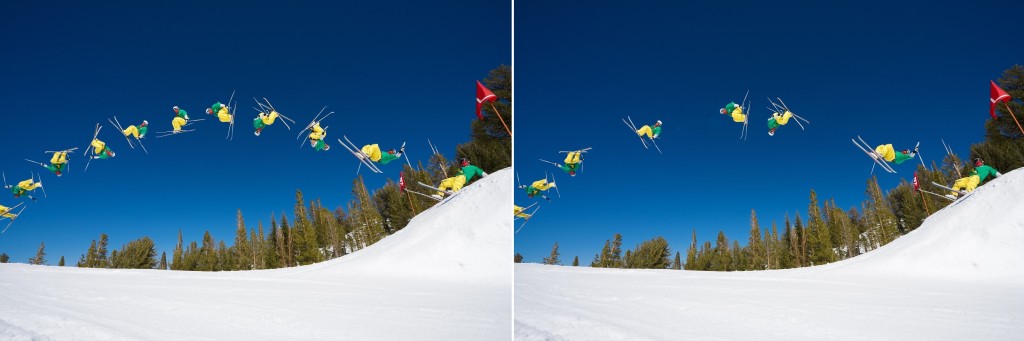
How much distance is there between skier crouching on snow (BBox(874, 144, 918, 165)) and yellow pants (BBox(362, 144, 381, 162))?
5.50m

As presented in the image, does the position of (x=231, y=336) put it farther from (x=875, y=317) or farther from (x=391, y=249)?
(x=391, y=249)

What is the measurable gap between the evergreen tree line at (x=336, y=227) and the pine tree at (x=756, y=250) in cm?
595

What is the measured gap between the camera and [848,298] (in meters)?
2.83

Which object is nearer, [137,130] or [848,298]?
[848,298]

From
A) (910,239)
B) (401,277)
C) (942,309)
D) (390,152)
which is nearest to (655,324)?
(942,309)

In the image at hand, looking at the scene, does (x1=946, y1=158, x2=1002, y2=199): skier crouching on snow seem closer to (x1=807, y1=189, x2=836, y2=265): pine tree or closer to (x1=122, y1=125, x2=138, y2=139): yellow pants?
(x1=807, y1=189, x2=836, y2=265): pine tree

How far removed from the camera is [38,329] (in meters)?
1.73

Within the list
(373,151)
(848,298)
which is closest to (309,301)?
(848,298)

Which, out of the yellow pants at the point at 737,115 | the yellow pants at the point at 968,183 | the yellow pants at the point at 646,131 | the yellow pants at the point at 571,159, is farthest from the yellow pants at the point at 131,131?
the yellow pants at the point at 968,183

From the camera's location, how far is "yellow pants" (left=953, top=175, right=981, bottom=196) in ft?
19.5

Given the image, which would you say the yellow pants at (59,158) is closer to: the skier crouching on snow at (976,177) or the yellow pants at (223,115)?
the yellow pants at (223,115)

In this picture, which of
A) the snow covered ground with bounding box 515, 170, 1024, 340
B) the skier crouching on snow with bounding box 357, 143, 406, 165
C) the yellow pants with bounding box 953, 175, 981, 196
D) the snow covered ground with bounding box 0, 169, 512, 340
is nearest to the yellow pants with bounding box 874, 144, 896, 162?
the snow covered ground with bounding box 515, 170, 1024, 340

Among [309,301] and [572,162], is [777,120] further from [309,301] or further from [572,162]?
[309,301]

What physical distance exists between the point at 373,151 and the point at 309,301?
307 centimetres
